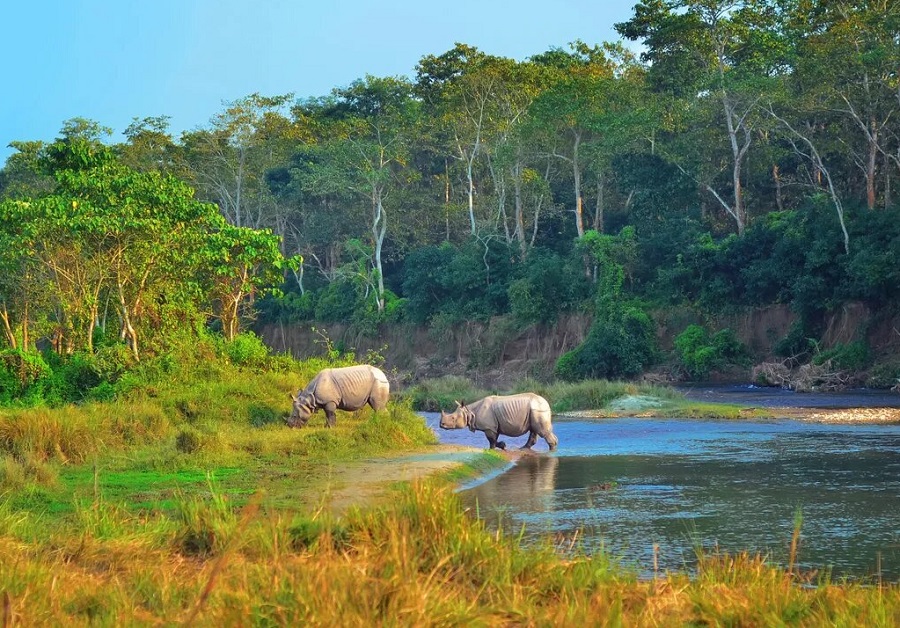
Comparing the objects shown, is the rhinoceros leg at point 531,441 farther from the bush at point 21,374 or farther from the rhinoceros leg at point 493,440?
the bush at point 21,374

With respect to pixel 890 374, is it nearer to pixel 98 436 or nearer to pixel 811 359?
pixel 811 359

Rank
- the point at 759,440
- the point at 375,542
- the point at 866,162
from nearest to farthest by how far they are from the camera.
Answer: the point at 375,542
the point at 759,440
the point at 866,162

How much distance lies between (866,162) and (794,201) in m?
6.53

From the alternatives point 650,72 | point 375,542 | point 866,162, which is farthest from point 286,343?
point 375,542

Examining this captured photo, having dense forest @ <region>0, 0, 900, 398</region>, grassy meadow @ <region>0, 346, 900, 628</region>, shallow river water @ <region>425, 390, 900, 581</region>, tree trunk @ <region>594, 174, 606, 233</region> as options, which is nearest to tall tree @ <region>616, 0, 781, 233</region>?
dense forest @ <region>0, 0, 900, 398</region>

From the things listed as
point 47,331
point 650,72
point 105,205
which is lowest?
point 47,331

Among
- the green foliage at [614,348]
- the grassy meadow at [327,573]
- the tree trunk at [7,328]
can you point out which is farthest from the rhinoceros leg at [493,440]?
the green foliage at [614,348]

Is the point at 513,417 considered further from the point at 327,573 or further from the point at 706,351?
the point at 706,351

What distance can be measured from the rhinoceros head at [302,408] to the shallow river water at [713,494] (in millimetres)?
3984

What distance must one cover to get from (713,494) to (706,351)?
1103 inches

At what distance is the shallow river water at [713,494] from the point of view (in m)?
11.0

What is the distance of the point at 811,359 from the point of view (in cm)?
3966

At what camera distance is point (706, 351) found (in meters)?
42.2

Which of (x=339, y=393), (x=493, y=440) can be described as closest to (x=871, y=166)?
(x=493, y=440)
